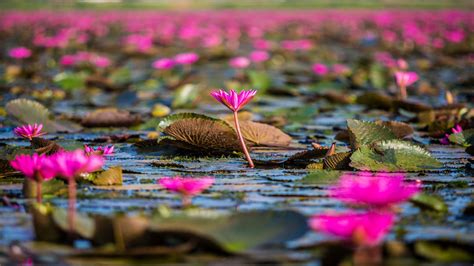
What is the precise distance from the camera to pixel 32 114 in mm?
3920

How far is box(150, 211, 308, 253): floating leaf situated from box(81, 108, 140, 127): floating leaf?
8.25 ft

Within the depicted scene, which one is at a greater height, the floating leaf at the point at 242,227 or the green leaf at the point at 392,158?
the green leaf at the point at 392,158

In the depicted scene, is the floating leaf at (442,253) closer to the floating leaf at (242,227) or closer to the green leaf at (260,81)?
the floating leaf at (242,227)


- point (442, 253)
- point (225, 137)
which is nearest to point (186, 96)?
point (225, 137)

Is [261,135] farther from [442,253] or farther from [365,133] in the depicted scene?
[442,253]

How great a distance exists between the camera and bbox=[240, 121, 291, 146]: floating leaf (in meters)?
3.31

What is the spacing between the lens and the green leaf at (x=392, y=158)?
2.71m

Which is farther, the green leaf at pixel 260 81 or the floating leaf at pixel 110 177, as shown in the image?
the green leaf at pixel 260 81

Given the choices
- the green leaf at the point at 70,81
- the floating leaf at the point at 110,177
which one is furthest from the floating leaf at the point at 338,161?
the green leaf at the point at 70,81

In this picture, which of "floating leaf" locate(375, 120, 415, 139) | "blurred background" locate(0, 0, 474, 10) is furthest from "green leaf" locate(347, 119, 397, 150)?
"blurred background" locate(0, 0, 474, 10)

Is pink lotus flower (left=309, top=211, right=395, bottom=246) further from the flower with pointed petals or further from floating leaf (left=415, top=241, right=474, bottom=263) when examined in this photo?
the flower with pointed petals

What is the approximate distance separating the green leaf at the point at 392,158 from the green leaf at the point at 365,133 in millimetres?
163

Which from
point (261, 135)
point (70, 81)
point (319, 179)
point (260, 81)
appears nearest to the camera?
point (319, 179)

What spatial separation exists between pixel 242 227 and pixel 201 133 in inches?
50.7
